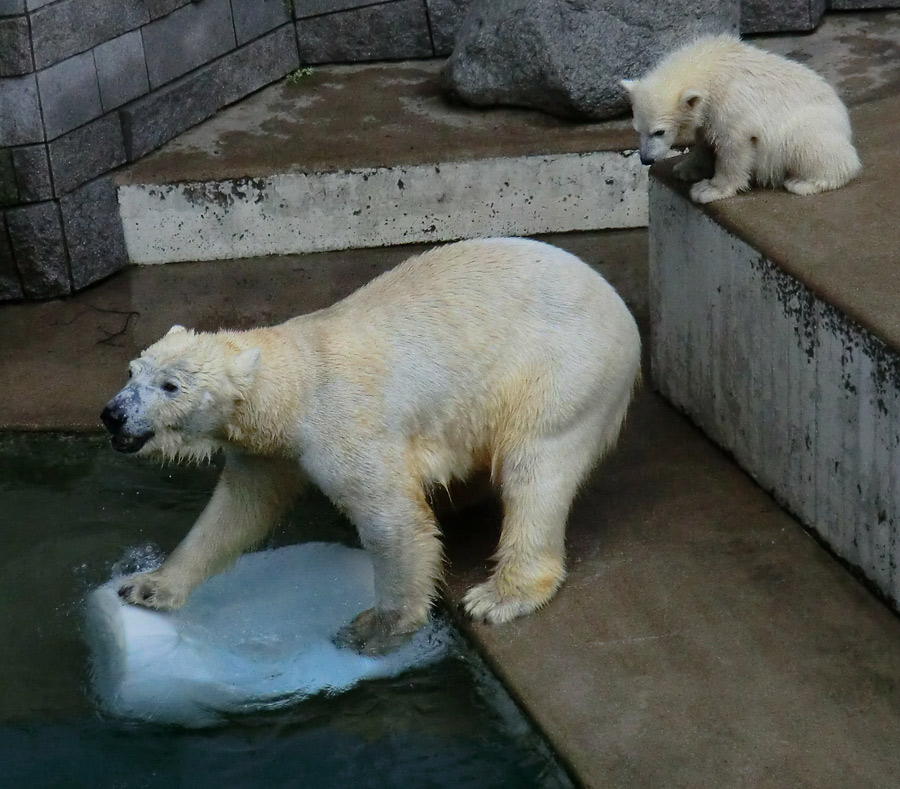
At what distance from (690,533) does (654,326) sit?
104 cm

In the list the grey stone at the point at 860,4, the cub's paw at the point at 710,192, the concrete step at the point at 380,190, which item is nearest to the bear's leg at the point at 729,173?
the cub's paw at the point at 710,192

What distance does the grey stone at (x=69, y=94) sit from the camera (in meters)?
5.99

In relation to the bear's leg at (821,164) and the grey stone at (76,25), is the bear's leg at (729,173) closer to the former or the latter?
the bear's leg at (821,164)

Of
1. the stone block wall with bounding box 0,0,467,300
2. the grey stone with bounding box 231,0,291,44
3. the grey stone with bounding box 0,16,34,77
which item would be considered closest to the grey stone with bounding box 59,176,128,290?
the stone block wall with bounding box 0,0,467,300

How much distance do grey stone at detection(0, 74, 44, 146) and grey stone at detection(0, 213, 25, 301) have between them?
1.21ft

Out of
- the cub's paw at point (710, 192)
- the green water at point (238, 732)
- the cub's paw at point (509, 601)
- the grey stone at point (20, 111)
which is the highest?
the grey stone at point (20, 111)

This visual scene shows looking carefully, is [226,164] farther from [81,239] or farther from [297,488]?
[297,488]

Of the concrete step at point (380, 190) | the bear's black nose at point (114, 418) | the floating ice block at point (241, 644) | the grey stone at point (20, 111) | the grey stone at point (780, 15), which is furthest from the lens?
the grey stone at point (780, 15)

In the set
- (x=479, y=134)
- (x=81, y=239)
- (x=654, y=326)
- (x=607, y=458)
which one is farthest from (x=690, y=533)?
(x=81, y=239)

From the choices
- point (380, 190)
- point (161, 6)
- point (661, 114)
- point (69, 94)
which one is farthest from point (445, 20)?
point (661, 114)

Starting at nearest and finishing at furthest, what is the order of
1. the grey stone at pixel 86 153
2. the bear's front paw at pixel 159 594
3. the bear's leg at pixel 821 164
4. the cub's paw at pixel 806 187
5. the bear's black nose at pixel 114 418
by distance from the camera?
the bear's black nose at pixel 114 418
the bear's front paw at pixel 159 594
the bear's leg at pixel 821 164
the cub's paw at pixel 806 187
the grey stone at pixel 86 153

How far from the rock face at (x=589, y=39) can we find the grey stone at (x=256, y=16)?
4.09ft

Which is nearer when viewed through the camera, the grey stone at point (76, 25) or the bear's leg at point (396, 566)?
the bear's leg at point (396, 566)

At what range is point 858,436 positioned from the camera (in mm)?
3996
